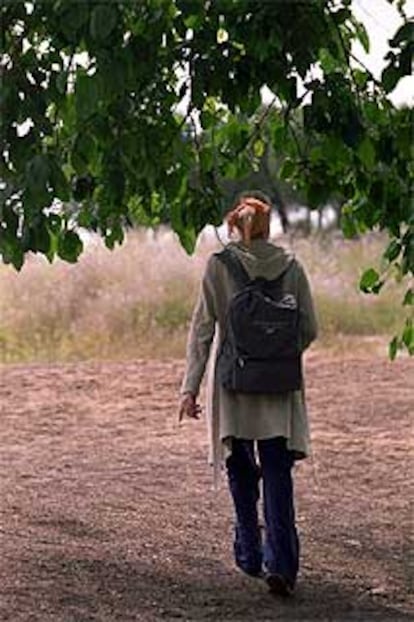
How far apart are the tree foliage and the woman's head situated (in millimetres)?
209

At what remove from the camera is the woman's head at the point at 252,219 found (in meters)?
4.88

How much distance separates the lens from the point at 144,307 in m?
15.4

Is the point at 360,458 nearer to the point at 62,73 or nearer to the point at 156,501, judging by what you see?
the point at 156,501

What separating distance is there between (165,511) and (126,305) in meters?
9.06

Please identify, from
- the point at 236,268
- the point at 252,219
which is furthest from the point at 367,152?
the point at 236,268

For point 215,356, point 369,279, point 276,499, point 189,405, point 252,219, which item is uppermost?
point 252,219

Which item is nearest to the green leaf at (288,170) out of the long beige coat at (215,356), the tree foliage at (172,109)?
the tree foliage at (172,109)

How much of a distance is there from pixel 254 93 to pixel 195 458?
12.7 ft

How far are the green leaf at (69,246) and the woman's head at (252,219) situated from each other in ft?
1.91

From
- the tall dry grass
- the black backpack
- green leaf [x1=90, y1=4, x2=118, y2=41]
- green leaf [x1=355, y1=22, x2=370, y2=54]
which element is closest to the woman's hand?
the black backpack

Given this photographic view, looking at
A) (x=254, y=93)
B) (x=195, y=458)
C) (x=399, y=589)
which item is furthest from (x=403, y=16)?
(x=195, y=458)

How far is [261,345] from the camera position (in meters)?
4.69

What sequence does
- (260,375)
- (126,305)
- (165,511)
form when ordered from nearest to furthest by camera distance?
1. (260,375)
2. (165,511)
3. (126,305)

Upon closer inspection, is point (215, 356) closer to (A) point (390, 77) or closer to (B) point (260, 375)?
(B) point (260, 375)
